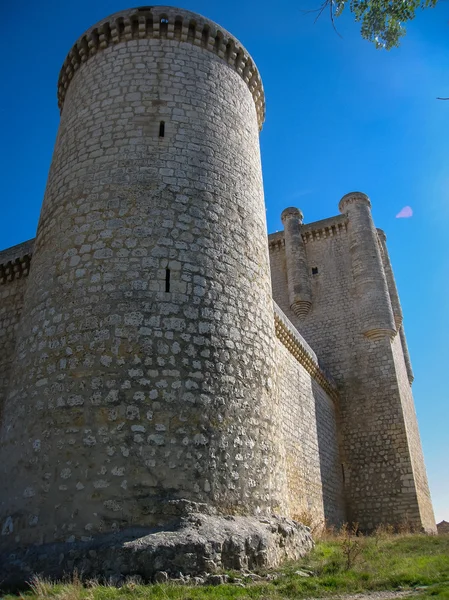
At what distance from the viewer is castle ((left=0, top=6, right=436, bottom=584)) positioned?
5574mm

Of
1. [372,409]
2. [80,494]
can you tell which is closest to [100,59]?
[80,494]

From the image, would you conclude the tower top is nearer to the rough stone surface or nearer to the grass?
the grass

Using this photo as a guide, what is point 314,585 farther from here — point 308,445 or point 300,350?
point 300,350

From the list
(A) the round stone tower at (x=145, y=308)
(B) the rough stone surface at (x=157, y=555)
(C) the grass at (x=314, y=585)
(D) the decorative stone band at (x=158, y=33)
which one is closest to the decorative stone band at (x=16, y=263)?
(A) the round stone tower at (x=145, y=308)

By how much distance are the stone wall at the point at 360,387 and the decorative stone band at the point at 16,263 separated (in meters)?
10.7

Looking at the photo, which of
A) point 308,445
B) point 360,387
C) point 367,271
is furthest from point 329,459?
point 367,271

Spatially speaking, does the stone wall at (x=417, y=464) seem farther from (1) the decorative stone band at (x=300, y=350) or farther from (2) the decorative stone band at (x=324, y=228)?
(2) the decorative stone band at (x=324, y=228)

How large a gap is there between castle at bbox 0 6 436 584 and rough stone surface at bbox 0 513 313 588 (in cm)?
18

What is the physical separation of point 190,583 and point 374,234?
1606cm

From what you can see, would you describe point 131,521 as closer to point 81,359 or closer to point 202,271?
point 81,359

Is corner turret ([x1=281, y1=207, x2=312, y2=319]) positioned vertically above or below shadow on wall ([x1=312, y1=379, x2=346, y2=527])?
above

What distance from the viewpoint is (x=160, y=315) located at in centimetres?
633

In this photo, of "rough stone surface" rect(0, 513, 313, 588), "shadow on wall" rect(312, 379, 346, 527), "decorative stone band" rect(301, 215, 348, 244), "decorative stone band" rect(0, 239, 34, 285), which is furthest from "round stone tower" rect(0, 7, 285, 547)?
"decorative stone band" rect(301, 215, 348, 244)

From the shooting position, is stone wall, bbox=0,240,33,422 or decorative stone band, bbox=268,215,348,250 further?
decorative stone band, bbox=268,215,348,250
